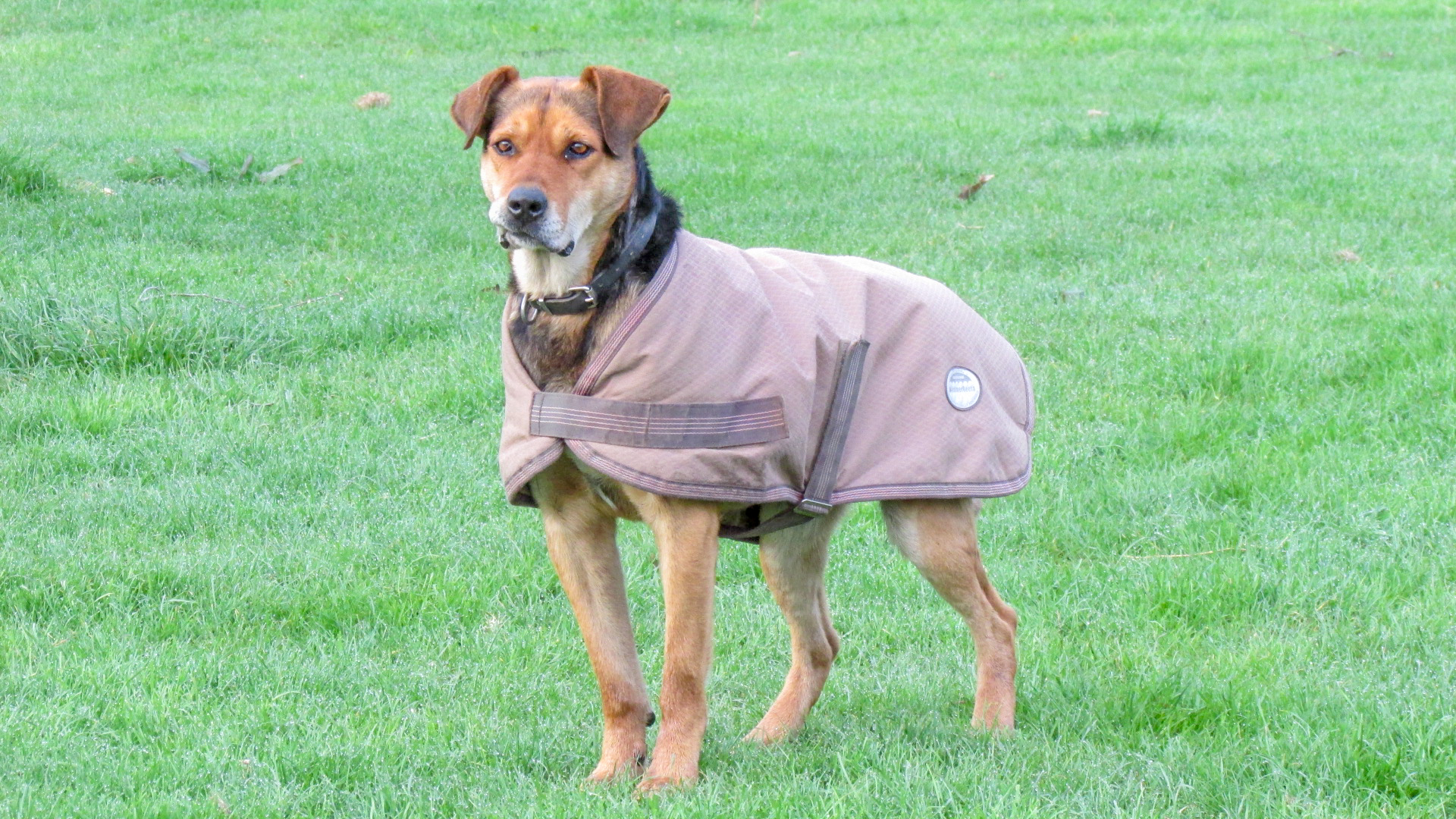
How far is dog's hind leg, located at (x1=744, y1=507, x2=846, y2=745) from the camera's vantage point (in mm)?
4441

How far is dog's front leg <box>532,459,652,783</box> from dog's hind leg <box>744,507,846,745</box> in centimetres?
53

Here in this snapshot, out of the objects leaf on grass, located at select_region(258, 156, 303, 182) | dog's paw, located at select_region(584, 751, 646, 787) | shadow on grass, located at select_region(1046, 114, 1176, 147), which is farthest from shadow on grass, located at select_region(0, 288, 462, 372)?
shadow on grass, located at select_region(1046, 114, 1176, 147)

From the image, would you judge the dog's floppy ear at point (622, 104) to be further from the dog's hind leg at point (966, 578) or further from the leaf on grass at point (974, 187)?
the leaf on grass at point (974, 187)

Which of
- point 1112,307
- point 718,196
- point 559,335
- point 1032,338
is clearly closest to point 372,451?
point 559,335

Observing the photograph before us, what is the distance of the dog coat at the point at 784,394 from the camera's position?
12.1ft

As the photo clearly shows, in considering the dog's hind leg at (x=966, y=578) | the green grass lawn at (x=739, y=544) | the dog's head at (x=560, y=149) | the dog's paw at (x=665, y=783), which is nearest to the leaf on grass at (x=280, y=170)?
the green grass lawn at (x=739, y=544)

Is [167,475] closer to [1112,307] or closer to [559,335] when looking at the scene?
[559,335]

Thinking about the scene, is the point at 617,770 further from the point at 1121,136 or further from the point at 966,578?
the point at 1121,136

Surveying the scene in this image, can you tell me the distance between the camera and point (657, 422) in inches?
144

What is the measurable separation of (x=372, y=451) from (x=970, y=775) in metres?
3.65

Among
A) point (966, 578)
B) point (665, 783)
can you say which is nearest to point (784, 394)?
point (966, 578)

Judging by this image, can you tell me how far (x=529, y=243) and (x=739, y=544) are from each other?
94.7 inches

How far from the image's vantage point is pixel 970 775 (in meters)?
3.70

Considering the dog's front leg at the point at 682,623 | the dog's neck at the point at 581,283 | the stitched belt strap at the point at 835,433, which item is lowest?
the dog's front leg at the point at 682,623
